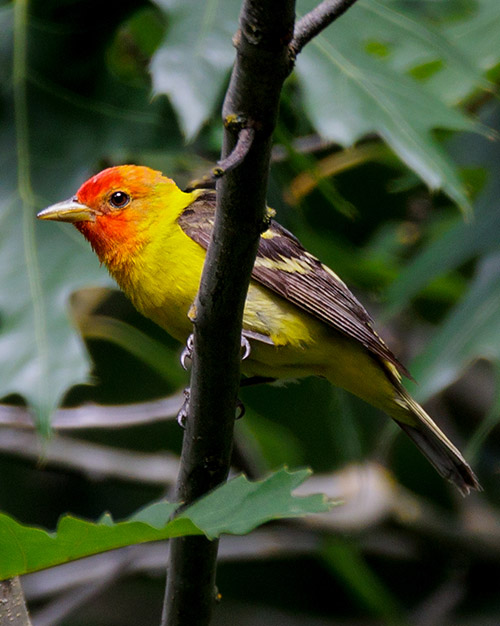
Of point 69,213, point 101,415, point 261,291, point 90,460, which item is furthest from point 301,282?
point 90,460

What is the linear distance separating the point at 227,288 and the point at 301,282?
4.30ft

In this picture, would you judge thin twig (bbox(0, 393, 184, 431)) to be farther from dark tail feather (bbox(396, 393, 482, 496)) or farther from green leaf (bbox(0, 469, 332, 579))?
green leaf (bbox(0, 469, 332, 579))

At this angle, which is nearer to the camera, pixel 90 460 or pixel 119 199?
pixel 119 199

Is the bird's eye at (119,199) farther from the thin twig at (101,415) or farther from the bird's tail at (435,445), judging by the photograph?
the bird's tail at (435,445)

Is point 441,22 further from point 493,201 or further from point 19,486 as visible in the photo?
point 19,486

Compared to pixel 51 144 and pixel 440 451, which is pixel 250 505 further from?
pixel 51 144

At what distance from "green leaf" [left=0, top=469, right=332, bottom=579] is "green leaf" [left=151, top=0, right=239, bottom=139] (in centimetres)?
166

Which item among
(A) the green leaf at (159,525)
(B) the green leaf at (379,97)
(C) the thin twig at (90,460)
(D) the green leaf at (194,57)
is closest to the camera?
(A) the green leaf at (159,525)

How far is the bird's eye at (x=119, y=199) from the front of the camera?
3.65m

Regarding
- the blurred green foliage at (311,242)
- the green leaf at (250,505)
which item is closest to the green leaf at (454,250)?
the blurred green foliage at (311,242)

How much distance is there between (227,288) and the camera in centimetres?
210

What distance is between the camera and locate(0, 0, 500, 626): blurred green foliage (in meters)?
3.69

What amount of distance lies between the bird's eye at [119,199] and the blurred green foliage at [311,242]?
0.28 metres

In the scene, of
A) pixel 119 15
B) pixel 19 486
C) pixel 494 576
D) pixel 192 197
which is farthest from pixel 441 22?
pixel 19 486
